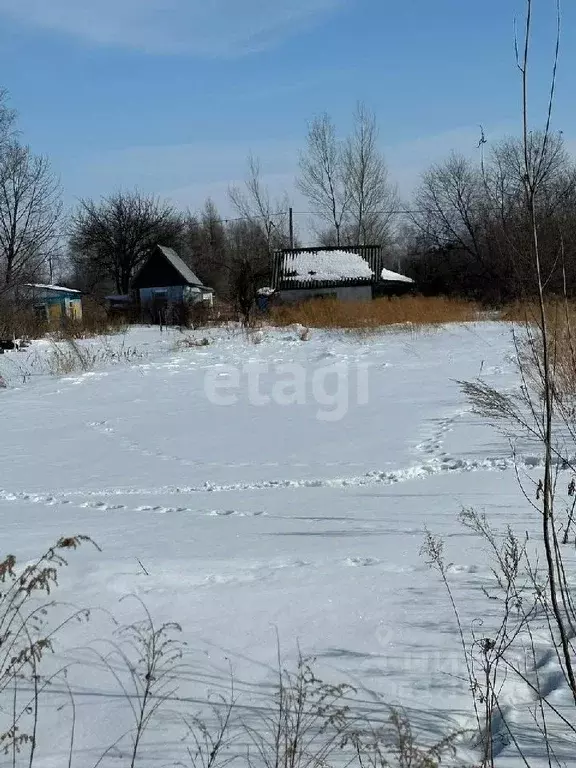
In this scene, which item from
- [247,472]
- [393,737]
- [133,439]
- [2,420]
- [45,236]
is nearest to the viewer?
[393,737]

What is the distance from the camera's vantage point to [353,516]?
4.98 meters

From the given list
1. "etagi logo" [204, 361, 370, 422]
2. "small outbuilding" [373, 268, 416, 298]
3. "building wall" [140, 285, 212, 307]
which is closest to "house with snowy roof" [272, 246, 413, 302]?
"small outbuilding" [373, 268, 416, 298]

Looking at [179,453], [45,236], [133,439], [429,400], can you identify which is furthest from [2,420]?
[45,236]

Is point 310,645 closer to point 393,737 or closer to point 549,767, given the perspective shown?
point 393,737

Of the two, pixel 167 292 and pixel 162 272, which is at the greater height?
pixel 162 272

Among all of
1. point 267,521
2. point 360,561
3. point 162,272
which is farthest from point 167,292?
point 360,561

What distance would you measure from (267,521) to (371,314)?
18526 mm

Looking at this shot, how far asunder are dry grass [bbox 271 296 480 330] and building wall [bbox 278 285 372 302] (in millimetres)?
5119

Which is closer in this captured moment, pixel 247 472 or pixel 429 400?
pixel 247 472

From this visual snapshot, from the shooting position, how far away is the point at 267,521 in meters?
5.00

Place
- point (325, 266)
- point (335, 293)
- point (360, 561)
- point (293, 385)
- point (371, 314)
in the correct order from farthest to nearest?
point (325, 266) → point (335, 293) → point (371, 314) → point (293, 385) → point (360, 561)

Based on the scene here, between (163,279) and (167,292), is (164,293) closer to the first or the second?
(167,292)

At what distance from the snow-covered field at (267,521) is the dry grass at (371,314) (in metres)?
9.74

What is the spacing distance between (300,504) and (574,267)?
9.82 m
